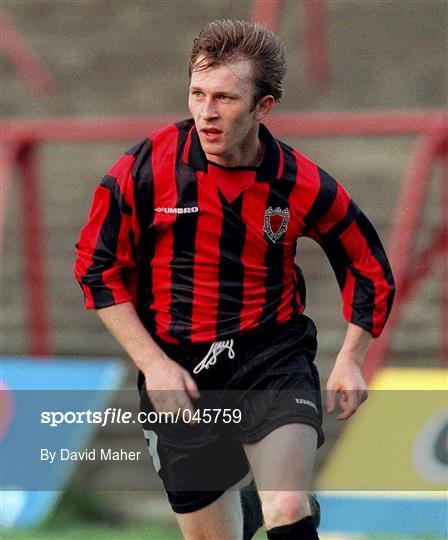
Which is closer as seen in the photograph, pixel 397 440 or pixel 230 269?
pixel 230 269

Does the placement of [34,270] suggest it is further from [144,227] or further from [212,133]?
[212,133]

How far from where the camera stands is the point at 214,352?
3.47 metres

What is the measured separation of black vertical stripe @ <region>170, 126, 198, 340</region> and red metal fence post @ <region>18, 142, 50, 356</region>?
8.91 feet

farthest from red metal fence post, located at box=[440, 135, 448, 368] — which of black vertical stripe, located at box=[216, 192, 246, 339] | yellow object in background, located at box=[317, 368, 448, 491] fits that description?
black vertical stripe, located at box=[216, 192, 246, 339]

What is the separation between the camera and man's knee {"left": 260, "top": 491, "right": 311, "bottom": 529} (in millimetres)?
3252

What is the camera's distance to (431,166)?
5547mm

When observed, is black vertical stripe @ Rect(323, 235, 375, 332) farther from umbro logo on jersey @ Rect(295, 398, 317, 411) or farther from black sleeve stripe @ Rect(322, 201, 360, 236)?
umbro logo on jersey @ Rect(295, 398, 317, 411)

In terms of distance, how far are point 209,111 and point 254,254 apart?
44 centimetres

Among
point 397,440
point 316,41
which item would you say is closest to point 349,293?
point 397,440

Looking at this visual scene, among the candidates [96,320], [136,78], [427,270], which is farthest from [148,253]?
[136,78]

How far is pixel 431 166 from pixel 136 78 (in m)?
4.80

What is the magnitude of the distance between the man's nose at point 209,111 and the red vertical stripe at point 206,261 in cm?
22

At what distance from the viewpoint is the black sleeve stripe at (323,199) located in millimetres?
3412

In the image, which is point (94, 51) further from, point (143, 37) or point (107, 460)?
point (107, 460)
